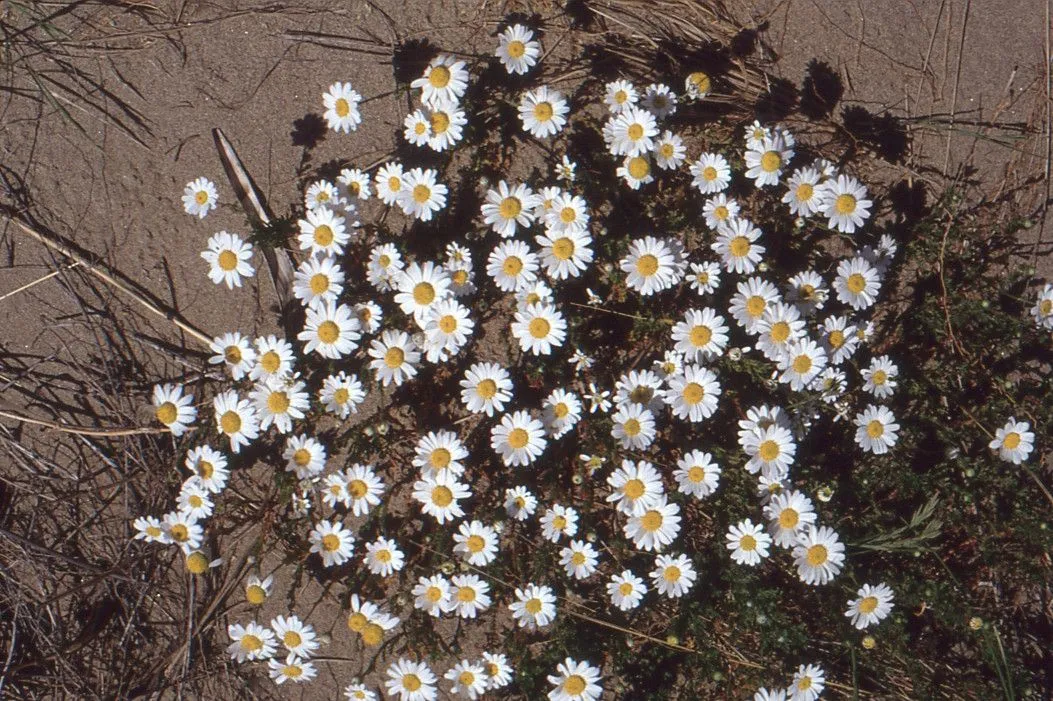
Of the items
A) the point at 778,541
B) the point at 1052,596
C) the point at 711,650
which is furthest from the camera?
the point at 1052,596

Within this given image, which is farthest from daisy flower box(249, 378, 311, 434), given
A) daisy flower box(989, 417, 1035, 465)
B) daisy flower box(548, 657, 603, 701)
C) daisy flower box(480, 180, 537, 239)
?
daisy flower box(989, 417, 1035, 465)

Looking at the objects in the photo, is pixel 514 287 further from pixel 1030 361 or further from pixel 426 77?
pixel 1030 361

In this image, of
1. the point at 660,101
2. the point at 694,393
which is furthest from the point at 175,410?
the point at 660,101

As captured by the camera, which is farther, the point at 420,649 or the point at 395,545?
the point at 420,649

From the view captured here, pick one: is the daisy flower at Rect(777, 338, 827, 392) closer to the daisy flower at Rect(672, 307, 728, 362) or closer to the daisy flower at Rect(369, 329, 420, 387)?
the daisy flower at Rect(672, 307, 728, 362)

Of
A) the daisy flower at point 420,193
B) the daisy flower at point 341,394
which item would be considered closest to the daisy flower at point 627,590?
the daisy flower at point 341,394

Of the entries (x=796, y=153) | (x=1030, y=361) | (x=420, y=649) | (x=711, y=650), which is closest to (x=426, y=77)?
(x=796, y=153)
